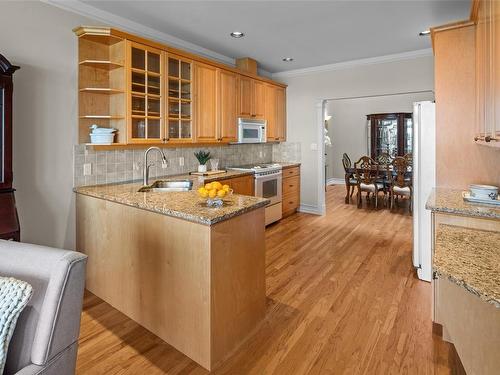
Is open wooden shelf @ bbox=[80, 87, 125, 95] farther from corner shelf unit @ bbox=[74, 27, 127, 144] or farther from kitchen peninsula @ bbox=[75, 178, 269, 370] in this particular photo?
kitchen peninsula @ bbox=[75, 178, 269, 370]

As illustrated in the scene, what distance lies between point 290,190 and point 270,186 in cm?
76

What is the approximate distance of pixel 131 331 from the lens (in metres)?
2.23

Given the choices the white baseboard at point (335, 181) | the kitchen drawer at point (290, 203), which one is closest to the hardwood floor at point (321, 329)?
the kitchen drawer at point (290, 203)

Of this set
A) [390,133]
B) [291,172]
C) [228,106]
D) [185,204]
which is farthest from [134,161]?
[390,133]

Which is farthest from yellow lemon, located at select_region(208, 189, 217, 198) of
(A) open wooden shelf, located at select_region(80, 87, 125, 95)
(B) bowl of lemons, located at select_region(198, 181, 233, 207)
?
(A) open wooden shelf, located at select_region(80, 87, 125, 95)

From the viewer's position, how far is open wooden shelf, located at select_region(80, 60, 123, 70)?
2.89m

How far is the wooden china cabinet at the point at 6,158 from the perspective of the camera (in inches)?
85.7

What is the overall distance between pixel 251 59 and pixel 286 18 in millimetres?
1614

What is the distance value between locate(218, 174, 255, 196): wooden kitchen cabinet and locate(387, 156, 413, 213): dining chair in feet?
9.09

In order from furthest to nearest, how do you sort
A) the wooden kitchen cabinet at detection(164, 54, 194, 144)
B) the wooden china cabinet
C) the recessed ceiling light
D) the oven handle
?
the oven handle < the recessed ceiling light < the wooden kitchen cabinet at detection(164, 54, 194, 144) < the wooden china cabinet

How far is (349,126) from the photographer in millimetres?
9742

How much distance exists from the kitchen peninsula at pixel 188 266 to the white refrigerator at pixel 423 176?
1696 millimetres

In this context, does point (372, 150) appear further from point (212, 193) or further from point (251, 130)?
point (212, 193)

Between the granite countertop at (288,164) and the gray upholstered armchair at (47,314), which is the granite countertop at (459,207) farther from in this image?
the granite countertop at (288,164)
